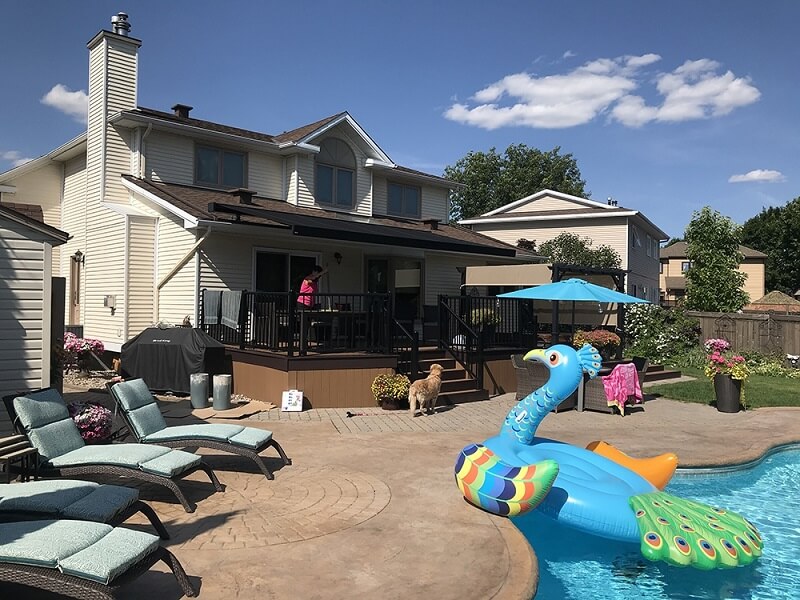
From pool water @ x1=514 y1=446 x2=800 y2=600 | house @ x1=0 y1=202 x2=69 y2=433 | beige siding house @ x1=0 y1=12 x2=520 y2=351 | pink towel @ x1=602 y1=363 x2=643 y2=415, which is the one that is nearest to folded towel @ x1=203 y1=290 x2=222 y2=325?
beige siding house @ x1=0 y1=12 x2=520 y2=351

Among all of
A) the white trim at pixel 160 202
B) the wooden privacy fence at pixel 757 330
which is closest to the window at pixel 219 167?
the white trim at pixel 160 202

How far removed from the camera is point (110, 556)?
347cm

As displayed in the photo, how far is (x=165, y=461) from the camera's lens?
5.68 meters

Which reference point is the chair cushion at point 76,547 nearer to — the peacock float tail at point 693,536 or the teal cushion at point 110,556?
the teal cushion at point 110,556

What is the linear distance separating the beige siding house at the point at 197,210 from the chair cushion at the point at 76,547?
846 centimetres

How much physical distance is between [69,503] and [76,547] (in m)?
0.99

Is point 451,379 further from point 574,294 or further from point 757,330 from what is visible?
point 757,330

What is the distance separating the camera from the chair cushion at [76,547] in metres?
3.34

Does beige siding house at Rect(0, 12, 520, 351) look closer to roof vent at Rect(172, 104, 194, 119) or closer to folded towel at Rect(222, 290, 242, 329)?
roof vent at Rect(172, 104, 194, 119)

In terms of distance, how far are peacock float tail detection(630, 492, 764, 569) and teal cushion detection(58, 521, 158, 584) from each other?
166 inches

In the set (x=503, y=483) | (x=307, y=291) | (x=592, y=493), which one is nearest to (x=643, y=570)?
(x=592, y=493)

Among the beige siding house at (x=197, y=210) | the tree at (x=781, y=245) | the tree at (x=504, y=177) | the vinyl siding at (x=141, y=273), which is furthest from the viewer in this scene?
the tree at (x=504, y=177)

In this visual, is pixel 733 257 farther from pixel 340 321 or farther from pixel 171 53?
pixel 171 53

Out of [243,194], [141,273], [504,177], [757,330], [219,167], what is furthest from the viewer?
[504,177]
